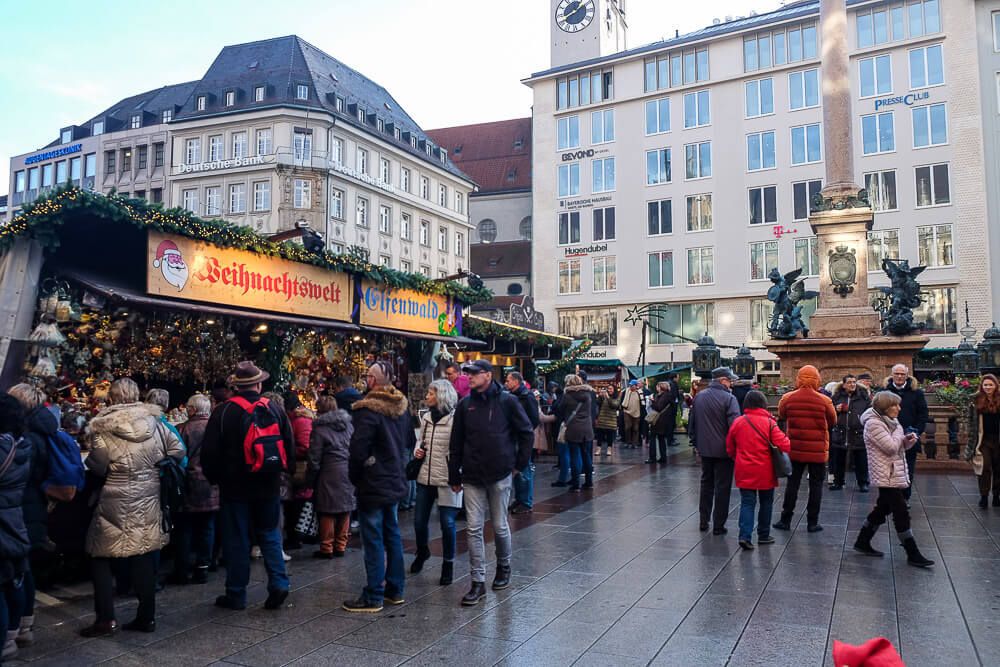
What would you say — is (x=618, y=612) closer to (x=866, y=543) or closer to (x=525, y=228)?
(x=866, y=543)

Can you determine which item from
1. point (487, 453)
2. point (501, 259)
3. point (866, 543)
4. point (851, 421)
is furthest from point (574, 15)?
point (487, 453)

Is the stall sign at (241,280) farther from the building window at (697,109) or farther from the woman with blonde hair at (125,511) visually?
the building window at (697,109)

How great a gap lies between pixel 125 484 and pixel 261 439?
91 cm

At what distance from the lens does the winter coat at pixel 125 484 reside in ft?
17.1

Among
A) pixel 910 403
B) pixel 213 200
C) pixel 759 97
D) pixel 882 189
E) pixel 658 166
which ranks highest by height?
pixel 759 97

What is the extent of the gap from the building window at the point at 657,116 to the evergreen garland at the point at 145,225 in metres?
37.8

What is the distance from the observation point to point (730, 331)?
4353 cm

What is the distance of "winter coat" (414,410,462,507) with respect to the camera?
6465 mm

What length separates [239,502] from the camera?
5.69m

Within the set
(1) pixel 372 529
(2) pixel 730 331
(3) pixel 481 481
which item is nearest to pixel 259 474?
(1) pixel 372 529

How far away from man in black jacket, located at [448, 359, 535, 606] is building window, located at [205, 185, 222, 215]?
4709 centimetres

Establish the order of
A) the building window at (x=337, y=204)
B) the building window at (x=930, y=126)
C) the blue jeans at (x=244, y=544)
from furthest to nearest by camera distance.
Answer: the building window at (x=337, y=204), the building window at (x=930, y=126), the blue jeans at (x=244, y=544)

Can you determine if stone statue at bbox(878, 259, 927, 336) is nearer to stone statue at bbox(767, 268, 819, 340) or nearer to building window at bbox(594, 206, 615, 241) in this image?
stone statue at bbox(767, 268, 819, 340)

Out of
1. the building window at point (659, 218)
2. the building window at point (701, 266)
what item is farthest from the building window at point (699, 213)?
the building window at point (701, 266)
